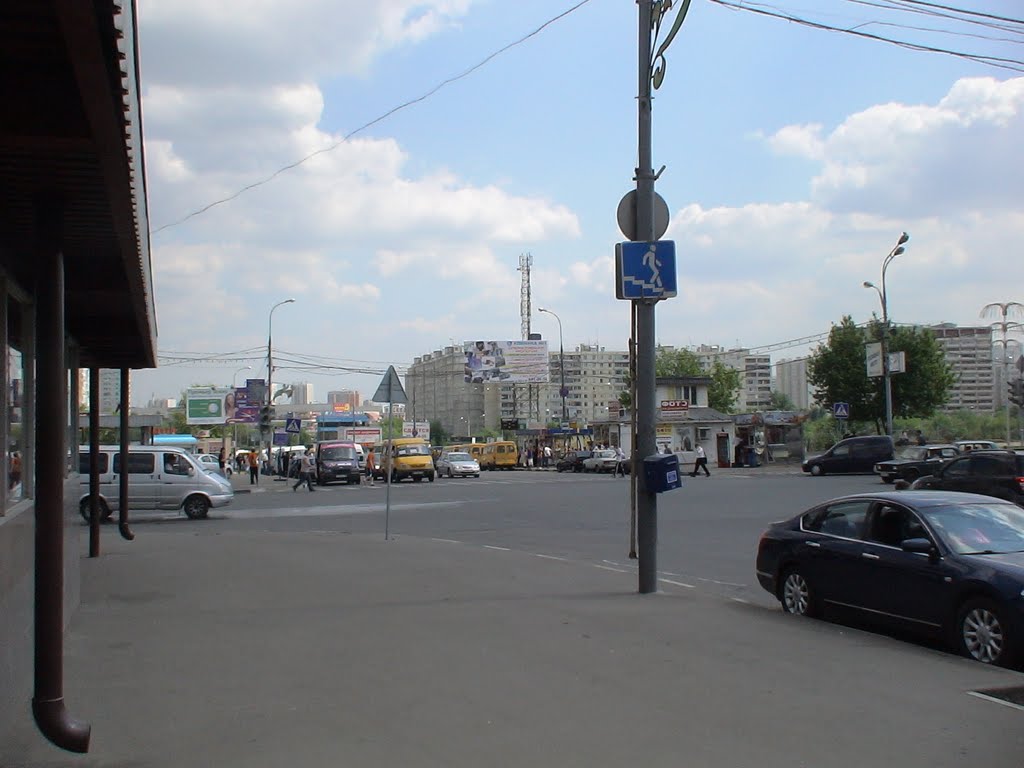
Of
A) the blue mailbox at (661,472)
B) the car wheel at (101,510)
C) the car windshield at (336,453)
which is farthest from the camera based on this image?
the car windshield at (336,453)

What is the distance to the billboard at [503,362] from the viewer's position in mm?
70688

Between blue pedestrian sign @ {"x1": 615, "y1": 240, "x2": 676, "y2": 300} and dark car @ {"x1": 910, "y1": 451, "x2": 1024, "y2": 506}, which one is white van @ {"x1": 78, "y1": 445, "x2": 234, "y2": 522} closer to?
blue pedestrian sign @ {"x1": 615, "y1": 240, "x2": 676, "y2": 300}

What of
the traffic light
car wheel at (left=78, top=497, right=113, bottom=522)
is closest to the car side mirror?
car wheel at (left=78, top=497, right=113, bottom=522)

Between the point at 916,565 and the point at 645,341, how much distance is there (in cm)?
382

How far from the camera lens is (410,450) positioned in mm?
49406

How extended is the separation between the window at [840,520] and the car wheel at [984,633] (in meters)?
1.55

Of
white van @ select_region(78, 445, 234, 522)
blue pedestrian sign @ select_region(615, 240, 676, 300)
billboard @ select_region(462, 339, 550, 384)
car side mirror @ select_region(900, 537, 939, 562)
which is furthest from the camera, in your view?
billboard @ select_region(462, 339, 550, 384)

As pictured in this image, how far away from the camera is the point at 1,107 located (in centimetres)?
466

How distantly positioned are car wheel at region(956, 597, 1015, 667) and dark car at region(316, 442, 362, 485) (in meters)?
40.2

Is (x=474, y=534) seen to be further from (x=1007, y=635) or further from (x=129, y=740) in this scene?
(x=129, y=740)

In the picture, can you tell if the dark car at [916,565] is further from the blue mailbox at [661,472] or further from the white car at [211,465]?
the white car at [211,465]

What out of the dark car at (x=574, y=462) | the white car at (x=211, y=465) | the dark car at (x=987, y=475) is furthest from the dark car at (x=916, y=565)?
the dark car at (x=574, y=462)

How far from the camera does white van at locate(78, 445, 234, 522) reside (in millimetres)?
24669

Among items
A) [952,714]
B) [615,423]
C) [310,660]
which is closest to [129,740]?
[310,660]
